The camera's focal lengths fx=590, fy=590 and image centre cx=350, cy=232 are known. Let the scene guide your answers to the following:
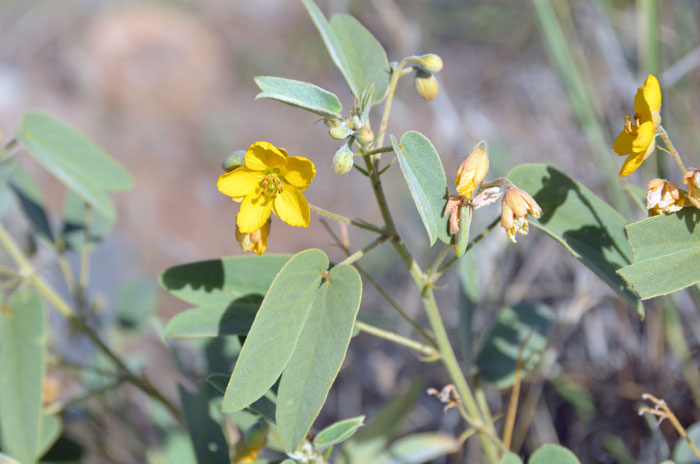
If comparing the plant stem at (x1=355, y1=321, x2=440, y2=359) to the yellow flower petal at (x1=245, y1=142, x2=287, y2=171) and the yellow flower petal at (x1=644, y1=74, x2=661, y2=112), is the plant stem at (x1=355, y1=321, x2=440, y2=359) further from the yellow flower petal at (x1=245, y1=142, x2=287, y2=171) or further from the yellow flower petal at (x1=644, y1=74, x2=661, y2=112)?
the yellow flower petal at (x1=644, y1=74, x2=661, y2=112)

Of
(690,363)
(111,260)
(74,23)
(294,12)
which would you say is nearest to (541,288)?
(690,363)

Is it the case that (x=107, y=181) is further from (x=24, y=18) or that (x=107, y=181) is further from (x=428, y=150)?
(x=24, y=18)

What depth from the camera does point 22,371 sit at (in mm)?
1248

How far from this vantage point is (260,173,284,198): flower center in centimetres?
94

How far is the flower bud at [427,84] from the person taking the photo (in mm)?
1024

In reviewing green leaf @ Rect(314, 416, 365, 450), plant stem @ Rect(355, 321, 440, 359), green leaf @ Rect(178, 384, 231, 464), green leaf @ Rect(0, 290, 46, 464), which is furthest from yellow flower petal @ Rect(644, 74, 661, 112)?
green leaf @ Rect(0, 290, 46, 464)

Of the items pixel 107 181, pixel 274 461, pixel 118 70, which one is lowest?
pixel 274 461

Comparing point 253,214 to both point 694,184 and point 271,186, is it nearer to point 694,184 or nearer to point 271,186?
point 271,186

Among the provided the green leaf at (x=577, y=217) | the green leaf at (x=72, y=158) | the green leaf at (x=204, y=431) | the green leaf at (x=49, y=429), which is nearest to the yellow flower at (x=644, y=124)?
the green leaf at (x=577, y=217)

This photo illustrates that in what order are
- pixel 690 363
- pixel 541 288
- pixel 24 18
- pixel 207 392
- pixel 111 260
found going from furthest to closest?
pixel 24 18 → pixel 111 260 → pixel 541 288 → pixel 690 363 → pixel 207 392

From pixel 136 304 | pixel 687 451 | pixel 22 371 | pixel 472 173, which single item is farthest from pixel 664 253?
pixel 136 304

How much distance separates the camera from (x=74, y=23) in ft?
20.2

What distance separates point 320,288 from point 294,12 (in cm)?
592

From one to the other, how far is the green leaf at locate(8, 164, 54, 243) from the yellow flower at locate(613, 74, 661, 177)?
1.40 meters
